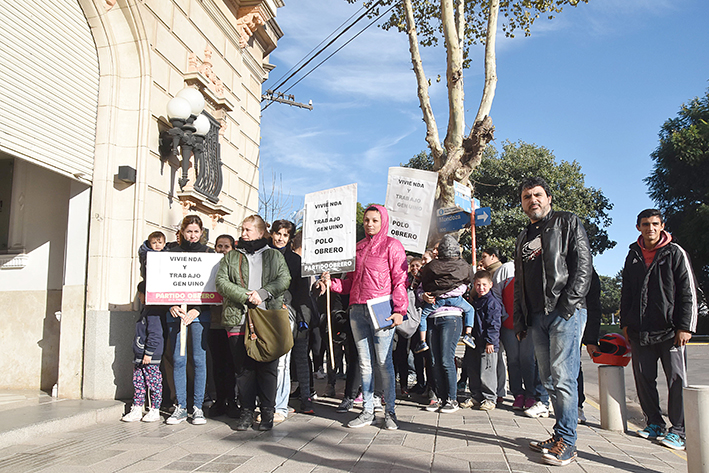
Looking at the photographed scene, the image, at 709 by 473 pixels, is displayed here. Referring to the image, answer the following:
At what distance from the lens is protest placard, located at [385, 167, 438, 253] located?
7871 mm

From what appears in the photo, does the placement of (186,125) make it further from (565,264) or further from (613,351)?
(613,351)

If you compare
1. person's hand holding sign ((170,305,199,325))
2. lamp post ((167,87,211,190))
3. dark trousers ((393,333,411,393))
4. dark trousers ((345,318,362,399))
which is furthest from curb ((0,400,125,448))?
dark trousers ((393,333,411,393))

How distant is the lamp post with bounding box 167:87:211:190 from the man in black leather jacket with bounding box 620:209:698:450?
5.57 m

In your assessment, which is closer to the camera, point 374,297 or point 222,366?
point 374,297

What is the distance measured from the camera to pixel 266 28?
1173 cm

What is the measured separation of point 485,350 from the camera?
6.70m

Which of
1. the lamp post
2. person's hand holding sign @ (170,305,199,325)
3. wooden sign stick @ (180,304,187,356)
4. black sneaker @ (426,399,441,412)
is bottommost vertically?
black sneaker @ (426,399,441,412)

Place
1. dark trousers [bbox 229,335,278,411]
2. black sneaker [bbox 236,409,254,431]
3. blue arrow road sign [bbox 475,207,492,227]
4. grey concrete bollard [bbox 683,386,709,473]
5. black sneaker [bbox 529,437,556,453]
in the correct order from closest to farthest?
1. grey concrete bollard [bbox 683,386,709,473]
2. black sneaker [bbox 529,437,556,453]
3. black sneaker [bbox 236,409,254,431]
4. dark trousers [bbox 229,335,278,411]
5. blue arrow road sign [bbox 475,207,492,227]

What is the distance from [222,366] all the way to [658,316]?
4.43 meters

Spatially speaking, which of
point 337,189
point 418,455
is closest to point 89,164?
point 337,189

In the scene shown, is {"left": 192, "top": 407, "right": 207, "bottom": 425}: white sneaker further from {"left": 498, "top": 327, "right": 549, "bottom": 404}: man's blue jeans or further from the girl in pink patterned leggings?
{"left": 498, "top": 327, "right": 549, "bottom": 404}: man's blue jeans

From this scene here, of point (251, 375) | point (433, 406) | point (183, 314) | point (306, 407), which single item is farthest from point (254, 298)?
point (433, 406)

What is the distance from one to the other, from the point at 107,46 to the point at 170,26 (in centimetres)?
114

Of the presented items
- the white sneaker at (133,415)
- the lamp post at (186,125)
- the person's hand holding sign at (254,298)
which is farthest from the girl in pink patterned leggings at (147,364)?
the lamp post at (186,125)
